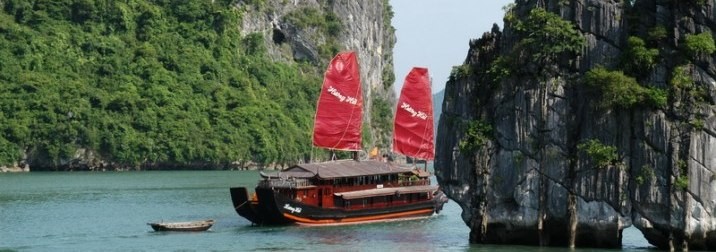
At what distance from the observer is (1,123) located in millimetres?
99875

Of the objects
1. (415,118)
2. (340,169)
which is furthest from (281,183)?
(415,118)

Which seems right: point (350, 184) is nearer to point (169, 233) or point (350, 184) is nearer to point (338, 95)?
point (338, 95)

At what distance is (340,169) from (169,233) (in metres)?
6.77

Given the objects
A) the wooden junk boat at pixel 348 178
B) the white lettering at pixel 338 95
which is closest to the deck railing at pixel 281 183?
the wooden junk boat at pixel 348 178

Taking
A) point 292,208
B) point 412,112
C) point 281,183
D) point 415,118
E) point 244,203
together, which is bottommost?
point 292,208

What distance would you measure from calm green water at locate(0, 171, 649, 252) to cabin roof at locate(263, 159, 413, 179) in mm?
2032

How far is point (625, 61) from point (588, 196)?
10.5 ft

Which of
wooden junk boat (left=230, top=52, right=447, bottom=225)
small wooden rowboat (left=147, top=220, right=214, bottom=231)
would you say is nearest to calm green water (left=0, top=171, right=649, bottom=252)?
small wooden rowboat (left=147, top=220, right=214, bottom=231)

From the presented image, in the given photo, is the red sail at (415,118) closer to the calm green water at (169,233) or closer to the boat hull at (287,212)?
the calm green water at (169,233)

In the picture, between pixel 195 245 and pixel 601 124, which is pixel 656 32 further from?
pixel 195 245

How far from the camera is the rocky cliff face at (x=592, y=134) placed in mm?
30531

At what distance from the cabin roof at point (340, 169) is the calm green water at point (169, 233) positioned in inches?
80.0

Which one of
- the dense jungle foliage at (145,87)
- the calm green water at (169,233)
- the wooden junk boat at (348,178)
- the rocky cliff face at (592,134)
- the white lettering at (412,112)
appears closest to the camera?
the rocky cliff face at (592,134)

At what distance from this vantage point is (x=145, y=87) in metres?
109
